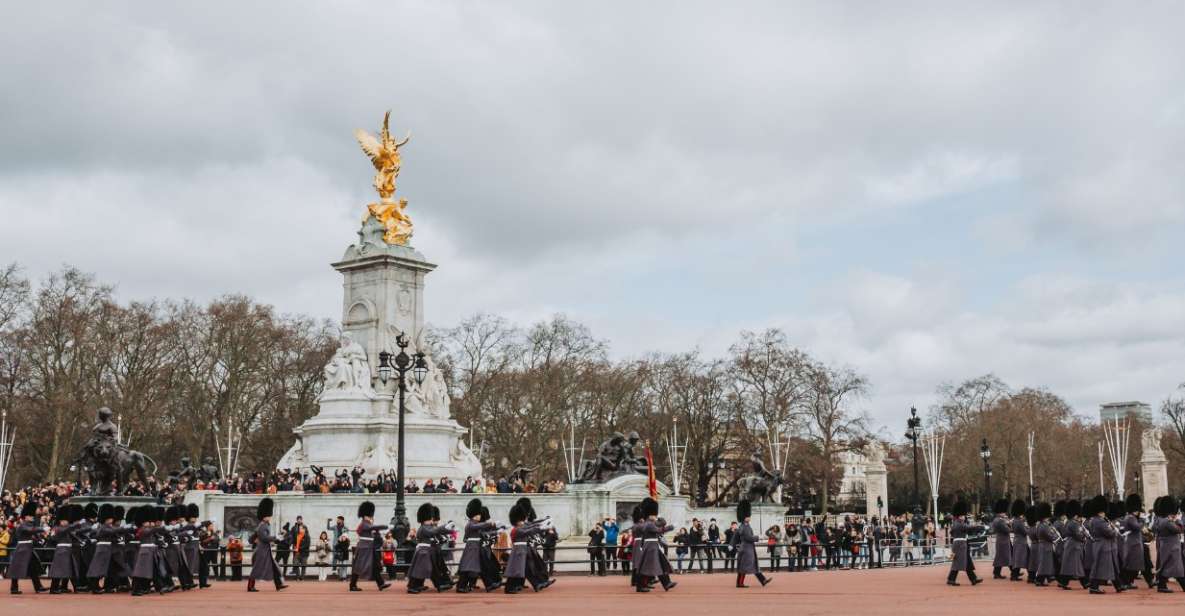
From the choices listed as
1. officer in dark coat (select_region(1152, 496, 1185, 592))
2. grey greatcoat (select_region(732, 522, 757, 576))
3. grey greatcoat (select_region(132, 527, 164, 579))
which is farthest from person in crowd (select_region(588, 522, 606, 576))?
officer in dark coat (select_region(1152, 496, 1185, 592))

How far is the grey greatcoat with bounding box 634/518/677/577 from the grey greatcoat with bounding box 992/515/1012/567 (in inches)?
297

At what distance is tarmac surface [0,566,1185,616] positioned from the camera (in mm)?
18859

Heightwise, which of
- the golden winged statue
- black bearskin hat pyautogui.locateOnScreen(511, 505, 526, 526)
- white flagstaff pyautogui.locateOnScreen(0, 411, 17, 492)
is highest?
the golden winged statue

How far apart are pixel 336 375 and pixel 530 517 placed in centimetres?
2352

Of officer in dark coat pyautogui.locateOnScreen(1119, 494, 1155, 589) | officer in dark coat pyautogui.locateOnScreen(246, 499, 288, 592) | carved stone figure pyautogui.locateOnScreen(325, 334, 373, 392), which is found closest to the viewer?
officer in dark coat pyautogui.locateOnScreen(1119, 494, 1155, 589)

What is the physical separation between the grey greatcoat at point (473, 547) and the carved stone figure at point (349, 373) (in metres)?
23.1

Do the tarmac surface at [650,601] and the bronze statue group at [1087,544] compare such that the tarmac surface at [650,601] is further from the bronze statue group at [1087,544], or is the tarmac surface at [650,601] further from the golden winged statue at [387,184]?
the golden winged statue at [387,184]

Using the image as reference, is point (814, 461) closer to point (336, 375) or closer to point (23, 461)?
point (336, 375)

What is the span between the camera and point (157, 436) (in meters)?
69.0

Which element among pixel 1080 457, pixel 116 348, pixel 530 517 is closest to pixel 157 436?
pixel 116 348

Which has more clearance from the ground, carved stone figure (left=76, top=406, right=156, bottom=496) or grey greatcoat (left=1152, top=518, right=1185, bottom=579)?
carved stone figure (left=76, top=406, right=156, bottom=496)

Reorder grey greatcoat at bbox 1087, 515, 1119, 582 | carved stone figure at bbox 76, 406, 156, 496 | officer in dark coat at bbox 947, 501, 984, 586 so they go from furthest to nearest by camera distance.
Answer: carved stone figure at bbox 76, 406, 156, 496 → officer in dark coat at bbox 947, 501, 984, 586 → grey greatcoat at bbox 1087, 515, 1119, 582

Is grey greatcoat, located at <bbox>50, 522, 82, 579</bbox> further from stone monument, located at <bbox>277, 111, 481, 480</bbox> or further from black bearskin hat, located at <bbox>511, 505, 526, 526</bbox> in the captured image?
stone monument, located at <bbox>277, 111, 481, 480</bbox>

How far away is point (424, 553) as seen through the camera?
23.0 metres
